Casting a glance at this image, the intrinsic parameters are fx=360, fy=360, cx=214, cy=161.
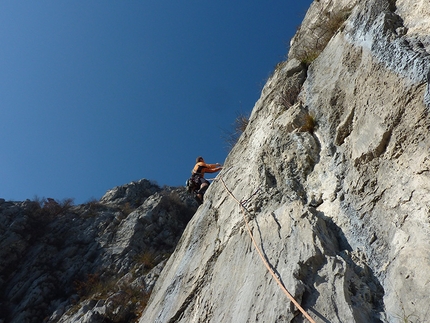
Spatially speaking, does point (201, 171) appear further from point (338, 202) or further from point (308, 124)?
point (338, 202)

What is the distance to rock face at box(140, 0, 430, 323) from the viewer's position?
3.25 meters

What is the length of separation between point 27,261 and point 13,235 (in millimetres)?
2078

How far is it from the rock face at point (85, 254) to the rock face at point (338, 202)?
773 centimetres

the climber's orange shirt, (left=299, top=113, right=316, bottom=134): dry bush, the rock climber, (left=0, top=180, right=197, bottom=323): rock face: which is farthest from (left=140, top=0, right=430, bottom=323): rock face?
(left=0, top=180, right=197, bottom=323): rock face

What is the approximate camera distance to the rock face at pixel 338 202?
3246mm

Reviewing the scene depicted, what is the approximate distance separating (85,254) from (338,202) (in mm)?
15996

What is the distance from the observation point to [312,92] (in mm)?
6117

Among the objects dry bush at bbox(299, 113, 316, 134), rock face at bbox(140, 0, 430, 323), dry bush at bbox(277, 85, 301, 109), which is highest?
dry bush at bbox(277, 85, 301, 109)

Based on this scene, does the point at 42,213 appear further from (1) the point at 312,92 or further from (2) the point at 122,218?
(1) the point at 312,92

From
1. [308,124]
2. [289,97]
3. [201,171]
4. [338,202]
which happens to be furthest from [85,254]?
[338,202]

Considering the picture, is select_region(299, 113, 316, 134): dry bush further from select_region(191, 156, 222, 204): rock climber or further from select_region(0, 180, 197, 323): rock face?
select_region(0, 180, 197, 323): rock face

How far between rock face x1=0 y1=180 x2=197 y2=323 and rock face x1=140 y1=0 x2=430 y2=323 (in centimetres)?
773

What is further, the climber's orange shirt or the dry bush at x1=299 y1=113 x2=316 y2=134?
the climber's orange shirt

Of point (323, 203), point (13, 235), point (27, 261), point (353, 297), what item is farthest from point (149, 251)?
point (353, 297)
